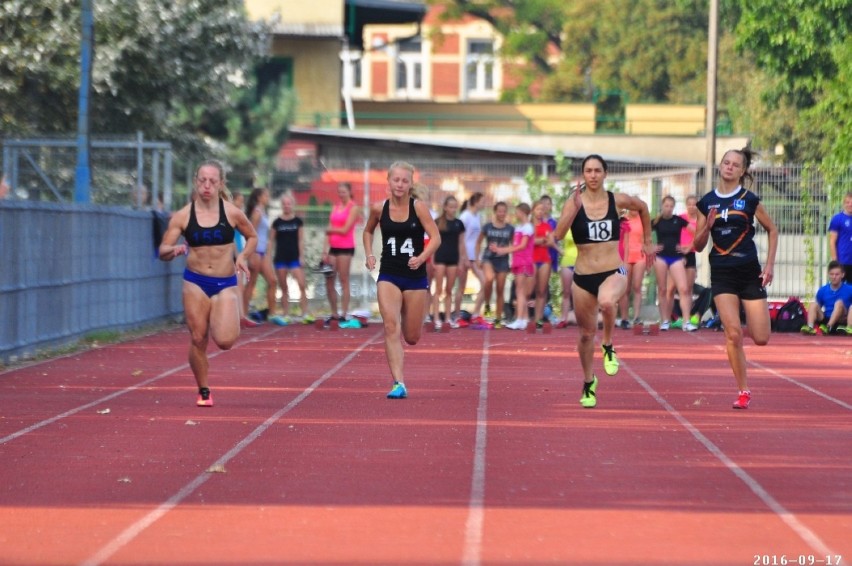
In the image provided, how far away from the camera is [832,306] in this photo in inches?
942

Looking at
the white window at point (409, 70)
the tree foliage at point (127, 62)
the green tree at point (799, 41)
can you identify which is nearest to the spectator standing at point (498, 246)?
the green tree at point (799, 41)

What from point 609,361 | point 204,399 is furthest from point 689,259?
point 204,399

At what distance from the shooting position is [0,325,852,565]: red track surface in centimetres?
756

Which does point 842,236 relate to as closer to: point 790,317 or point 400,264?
point 790,317

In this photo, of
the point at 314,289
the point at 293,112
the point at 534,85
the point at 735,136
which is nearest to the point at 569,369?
the point at 314,289

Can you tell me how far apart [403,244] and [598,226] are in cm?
165

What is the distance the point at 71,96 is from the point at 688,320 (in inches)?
Result: 540

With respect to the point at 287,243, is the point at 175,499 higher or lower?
lower

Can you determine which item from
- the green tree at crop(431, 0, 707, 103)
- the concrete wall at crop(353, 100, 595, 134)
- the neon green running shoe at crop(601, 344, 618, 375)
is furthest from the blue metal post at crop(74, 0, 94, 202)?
the green tree at crop(431, 0, 707, 103)

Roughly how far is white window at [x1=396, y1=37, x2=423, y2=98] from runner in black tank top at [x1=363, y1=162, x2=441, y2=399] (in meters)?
74.8

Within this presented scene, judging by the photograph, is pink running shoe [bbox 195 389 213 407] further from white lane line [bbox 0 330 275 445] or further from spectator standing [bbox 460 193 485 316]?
spectator standing [bbox 460 193 485 316]

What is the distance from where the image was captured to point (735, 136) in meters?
50.4

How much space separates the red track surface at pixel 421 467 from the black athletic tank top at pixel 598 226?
1.34 meters

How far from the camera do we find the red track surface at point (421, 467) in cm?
756
